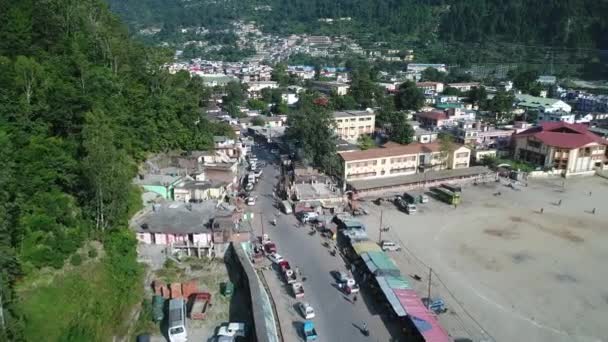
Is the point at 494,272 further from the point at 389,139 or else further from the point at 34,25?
the point at 34,25

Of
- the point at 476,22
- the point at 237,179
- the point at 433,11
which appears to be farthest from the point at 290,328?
the point at 433,11

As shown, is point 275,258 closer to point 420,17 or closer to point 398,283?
point 398,283

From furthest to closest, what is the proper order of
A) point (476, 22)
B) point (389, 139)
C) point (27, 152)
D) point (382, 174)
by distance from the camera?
1. point (476, 22)
2. point (389, 139)
3. point (382, 174)
4. point (27, 152)

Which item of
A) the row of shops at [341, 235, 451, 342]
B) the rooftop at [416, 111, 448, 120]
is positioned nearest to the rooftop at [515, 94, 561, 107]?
the rooftop at [416, 111, 448, 120]

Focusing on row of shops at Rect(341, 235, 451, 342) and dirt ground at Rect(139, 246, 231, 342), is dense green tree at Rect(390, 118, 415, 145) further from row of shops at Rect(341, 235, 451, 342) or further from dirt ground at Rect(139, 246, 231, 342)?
dirt ground at Rect(139, 246, 231, 342)

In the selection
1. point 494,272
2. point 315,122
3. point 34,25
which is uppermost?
point 34,25

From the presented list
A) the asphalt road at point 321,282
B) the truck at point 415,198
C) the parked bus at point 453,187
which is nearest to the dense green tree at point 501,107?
the parked bus at point 453,187

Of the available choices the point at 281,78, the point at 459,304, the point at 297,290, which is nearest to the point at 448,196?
the point at 459,304

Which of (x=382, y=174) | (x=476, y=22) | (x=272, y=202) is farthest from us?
(x=476, y=22)

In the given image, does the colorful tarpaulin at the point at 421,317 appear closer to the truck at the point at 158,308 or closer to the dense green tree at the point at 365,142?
the truck at the point at 158,308
